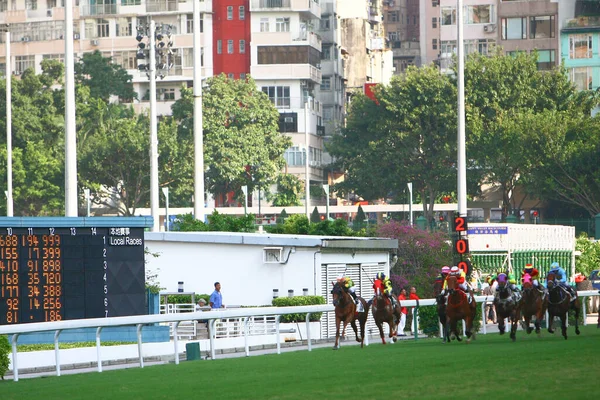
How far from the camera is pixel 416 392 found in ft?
54.7

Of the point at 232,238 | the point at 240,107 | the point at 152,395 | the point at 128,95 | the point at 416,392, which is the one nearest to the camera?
the point at 416,392

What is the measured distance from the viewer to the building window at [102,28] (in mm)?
130625

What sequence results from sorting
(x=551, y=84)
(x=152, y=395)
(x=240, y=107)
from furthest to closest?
1. (x=240, y=107)
2. (x=551, y=84)
3. (x=152, y=395)

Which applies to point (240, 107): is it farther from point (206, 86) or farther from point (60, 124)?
point (60, 124)

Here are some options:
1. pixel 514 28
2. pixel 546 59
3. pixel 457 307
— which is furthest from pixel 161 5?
pixel 457 307

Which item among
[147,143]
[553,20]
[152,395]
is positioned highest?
[553,20]

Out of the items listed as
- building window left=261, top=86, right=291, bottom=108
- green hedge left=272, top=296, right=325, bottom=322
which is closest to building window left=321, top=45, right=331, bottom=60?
building window left=261, top=86, right=291, bottom=108

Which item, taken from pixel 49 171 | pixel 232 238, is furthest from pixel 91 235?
pixel 49 171

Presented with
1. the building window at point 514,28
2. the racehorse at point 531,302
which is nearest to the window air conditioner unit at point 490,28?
the building window at point 514,28

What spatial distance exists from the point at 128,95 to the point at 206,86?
1234cm

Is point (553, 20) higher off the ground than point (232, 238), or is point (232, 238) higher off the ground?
point (553, 20)

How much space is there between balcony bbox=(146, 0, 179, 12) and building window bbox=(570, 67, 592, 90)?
34747 mm

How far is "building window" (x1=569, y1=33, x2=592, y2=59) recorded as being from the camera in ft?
362

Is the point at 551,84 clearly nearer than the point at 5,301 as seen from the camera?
No
